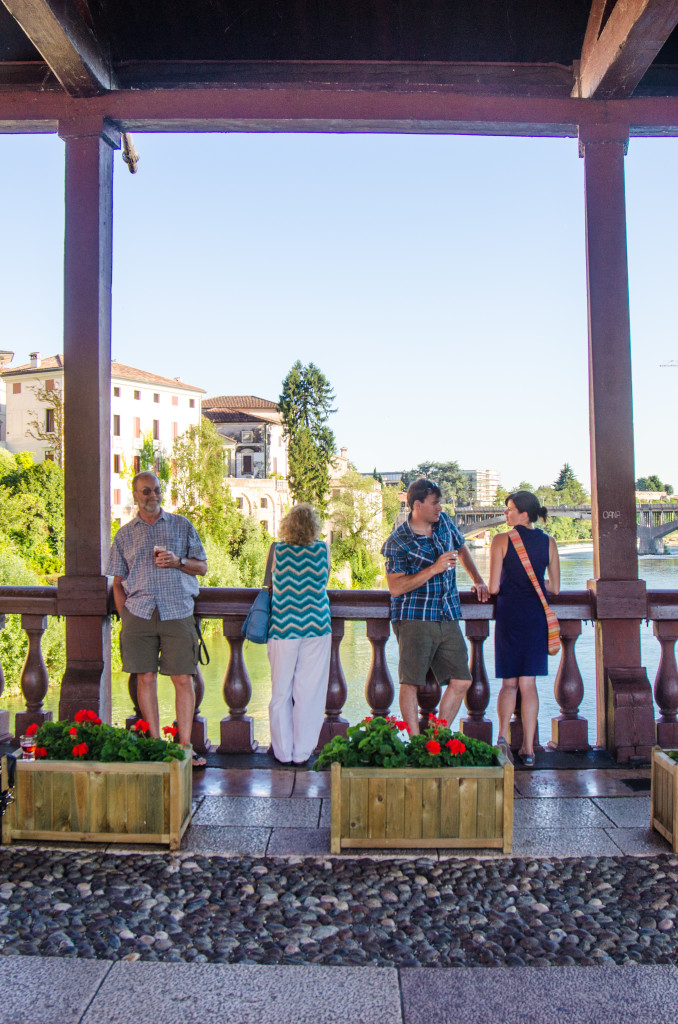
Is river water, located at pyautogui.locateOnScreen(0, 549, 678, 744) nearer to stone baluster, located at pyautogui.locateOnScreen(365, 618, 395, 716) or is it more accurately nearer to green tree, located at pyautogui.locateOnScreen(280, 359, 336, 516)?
stone baluster, located at pyautogui.locateOnScreen(365, 618, 395, 716)

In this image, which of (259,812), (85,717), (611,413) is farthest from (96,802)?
(611,413)

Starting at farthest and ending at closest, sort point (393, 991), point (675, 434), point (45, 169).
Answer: point (675, 434), point (45, 169), point (393, 991)

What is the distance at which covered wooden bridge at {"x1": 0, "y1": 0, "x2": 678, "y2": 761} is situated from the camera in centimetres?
414

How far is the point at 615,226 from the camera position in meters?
4.21

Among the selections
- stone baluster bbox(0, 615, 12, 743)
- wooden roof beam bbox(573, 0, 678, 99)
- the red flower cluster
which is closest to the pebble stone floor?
the red flower cluster

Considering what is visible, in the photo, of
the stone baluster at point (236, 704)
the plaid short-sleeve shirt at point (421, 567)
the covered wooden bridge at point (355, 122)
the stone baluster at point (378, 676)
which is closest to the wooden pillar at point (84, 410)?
the covered wooden bridge at point (355, 122)

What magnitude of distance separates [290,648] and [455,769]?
122 cm

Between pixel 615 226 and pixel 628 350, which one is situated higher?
pixel 615 226

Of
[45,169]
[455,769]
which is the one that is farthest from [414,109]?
[45,169]

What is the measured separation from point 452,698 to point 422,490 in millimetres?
939

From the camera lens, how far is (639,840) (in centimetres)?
312

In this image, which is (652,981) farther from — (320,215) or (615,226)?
(320,215)

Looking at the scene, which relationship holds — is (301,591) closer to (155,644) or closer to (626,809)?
(155,644)

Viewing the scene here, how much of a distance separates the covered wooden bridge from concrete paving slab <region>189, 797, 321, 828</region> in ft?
2.27
